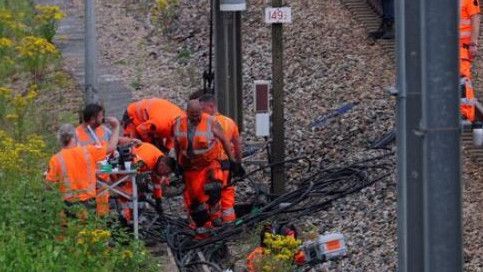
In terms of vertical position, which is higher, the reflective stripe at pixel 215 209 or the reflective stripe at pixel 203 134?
the reflective stripe at pixel 203 134

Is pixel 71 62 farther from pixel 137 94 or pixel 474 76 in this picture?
pixel 474 76

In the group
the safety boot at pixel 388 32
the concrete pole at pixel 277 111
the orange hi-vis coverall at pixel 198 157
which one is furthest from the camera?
the safety boot at pixel 388 32

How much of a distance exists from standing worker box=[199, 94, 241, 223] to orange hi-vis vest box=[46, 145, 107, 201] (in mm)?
1877

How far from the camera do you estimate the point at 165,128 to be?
13844 mm

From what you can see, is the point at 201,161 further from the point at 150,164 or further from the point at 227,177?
the point at 150,164

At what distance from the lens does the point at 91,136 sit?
12359 millimetres

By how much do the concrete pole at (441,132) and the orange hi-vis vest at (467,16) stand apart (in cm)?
761

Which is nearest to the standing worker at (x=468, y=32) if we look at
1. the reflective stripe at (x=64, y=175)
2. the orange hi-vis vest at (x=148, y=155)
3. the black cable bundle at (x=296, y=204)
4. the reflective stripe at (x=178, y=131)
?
the black cable bundle at (x=296, y=204)

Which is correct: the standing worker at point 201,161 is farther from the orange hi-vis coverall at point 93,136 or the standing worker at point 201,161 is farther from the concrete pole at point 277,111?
the concrete pole at point 277,111

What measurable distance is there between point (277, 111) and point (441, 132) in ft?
26.6

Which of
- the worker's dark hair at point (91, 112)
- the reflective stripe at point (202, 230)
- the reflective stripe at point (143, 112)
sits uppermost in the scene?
the worker's dark hair at point (91, 112)

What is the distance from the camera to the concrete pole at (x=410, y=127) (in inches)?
274

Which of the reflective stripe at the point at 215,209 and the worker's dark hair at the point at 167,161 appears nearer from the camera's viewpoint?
the worker's dark hair at the point at 167,161

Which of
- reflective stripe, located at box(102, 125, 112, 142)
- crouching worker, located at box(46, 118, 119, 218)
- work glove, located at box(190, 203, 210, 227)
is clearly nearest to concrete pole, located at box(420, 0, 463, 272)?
crouching worker, located at box(46, 118, 119, 218)
